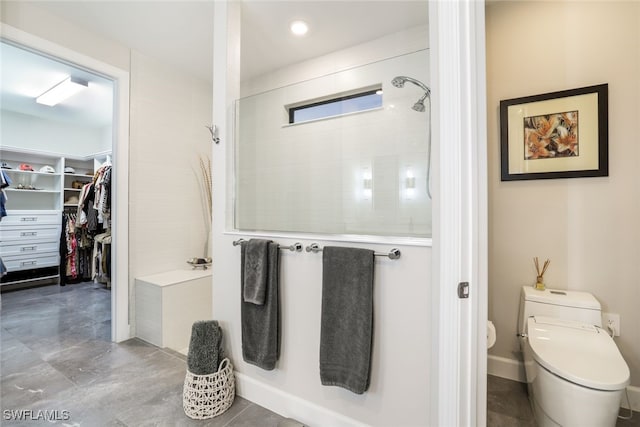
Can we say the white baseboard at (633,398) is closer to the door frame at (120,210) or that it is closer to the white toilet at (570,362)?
the white toilet at (570,362)

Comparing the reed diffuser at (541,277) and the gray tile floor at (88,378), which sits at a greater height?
the reed diffuser at (541,277)

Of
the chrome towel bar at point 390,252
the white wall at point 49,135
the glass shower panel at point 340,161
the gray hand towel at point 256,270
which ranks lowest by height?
the gray hand towel at point 256,270

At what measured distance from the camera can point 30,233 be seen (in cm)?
407

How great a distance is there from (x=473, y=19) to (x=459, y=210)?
→ 2.15 feet

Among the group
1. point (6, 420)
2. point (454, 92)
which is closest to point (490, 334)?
point (454, 92)

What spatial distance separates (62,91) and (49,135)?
1811 millimetres

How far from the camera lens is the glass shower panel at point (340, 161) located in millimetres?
1398

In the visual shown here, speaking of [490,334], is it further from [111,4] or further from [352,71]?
[111,4]

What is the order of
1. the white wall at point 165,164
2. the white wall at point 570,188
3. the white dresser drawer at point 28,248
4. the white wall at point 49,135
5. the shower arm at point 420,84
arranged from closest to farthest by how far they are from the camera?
the shower arm at point 420,84, the white wall at point 570,188, the white wall at point 165,164, the white dresser drawer at point 28,248, the white wall at point 49,135

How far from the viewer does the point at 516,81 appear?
75.9 inches

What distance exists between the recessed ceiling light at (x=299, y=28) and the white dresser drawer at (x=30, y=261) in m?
4.79

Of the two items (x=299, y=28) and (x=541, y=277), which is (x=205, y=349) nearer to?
(x=541, y=277)

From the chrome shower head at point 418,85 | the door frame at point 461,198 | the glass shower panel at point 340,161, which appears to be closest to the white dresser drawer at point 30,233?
the glass shower panel at point 340,161

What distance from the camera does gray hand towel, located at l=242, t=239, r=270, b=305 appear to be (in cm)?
156
